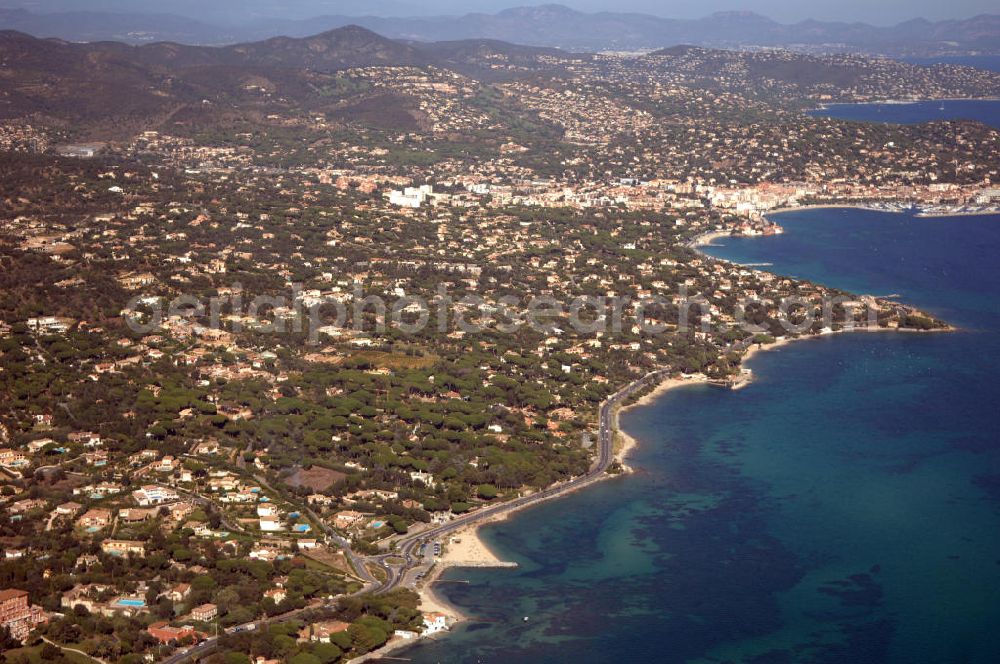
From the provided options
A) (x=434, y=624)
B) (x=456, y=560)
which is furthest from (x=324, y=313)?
(x=434, y=624)

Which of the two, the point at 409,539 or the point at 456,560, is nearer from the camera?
the point at 456,560

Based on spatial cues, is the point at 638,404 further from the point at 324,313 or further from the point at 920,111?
the point at 920,111

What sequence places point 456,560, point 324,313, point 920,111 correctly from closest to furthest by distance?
point 456,560
point 324,313
point 920,111

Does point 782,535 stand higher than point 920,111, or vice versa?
point 920,111

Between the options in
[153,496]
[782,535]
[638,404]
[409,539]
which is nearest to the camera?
[409,539]

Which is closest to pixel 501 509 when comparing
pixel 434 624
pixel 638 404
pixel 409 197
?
pixel 434 624

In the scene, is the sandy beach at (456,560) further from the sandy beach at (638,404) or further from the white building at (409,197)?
the white building at (409,197)

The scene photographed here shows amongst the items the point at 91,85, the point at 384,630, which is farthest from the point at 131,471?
the point at 91,85

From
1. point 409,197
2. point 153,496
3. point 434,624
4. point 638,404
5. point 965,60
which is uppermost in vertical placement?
point 965,60
